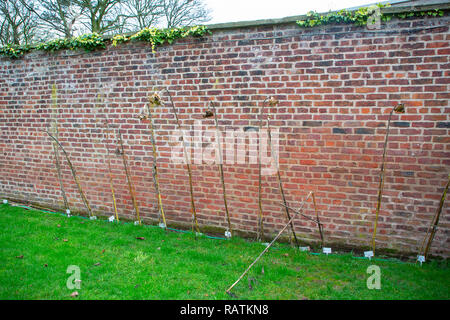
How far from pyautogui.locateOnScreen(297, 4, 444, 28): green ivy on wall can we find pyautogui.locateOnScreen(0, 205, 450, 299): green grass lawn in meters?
2.46

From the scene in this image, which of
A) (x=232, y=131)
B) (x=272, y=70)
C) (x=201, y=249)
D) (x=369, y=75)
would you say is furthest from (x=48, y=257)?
(x=369, y=75)

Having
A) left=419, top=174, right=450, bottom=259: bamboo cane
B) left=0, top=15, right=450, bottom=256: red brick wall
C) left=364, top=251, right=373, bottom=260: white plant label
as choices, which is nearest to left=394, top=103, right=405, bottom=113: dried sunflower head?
left=0, top=15, right=450, bottom=256: red brick wall

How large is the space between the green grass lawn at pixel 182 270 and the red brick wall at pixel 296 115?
36 centimetres

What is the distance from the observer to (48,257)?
3.34 meters

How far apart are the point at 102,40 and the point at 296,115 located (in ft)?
9.75

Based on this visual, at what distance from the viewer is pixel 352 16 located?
3.06 meters

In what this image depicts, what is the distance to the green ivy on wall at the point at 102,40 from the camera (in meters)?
3.79

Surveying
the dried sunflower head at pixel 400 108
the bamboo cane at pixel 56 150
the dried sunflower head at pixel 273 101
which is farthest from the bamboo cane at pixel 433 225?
the bamboo cane at pixel 56 150

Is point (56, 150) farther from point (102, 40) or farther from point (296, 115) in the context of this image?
point (296, 115)

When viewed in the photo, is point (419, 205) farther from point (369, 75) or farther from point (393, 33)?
point (393, 33)

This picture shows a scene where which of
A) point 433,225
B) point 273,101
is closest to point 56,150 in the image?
point 273,101

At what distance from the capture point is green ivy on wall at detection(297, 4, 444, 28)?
2.88 metres

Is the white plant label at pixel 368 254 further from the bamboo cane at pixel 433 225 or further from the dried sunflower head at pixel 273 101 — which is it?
the dried sunflower head at pixel 273 101

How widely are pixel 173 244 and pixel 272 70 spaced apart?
240 centimetres
